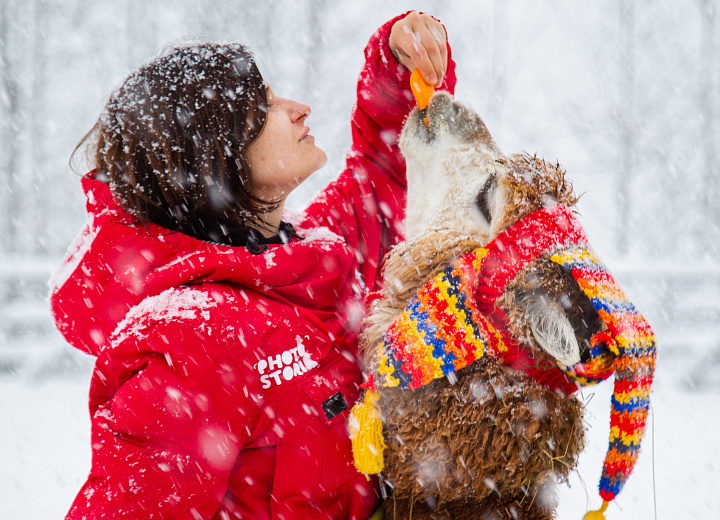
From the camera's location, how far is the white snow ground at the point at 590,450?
9.61 ft

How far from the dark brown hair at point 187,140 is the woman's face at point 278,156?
0.10 feet

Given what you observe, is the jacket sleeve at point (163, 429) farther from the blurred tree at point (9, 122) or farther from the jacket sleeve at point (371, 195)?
the blurred tree at point (9, 122)

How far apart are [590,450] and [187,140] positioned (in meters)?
3.48

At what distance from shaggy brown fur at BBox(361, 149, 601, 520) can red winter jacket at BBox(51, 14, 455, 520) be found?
0.47 feet

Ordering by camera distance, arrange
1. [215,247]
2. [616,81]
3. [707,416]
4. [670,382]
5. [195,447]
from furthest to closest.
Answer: [616,81] < [670,382] < [707,416] < [215,247] < [195,447]

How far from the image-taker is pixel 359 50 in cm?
721

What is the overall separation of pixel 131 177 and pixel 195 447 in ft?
2.04

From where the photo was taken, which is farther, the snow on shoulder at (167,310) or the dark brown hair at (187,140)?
the dark brown hair at (187,140)

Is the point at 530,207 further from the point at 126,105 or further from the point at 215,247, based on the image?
the point at 126,105

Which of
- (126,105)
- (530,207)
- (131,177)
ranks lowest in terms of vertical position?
(530,207)

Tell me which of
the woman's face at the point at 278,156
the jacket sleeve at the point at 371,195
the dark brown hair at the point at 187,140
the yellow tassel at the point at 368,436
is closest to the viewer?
the yellow tassel at the point at 368,436

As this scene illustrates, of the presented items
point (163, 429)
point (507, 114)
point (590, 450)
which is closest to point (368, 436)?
point (163, 429)

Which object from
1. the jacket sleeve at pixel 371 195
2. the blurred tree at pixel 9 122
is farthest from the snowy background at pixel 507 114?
the jacket sleeve at pixel 371 195

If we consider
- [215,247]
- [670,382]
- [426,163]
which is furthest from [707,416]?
[215,247]
